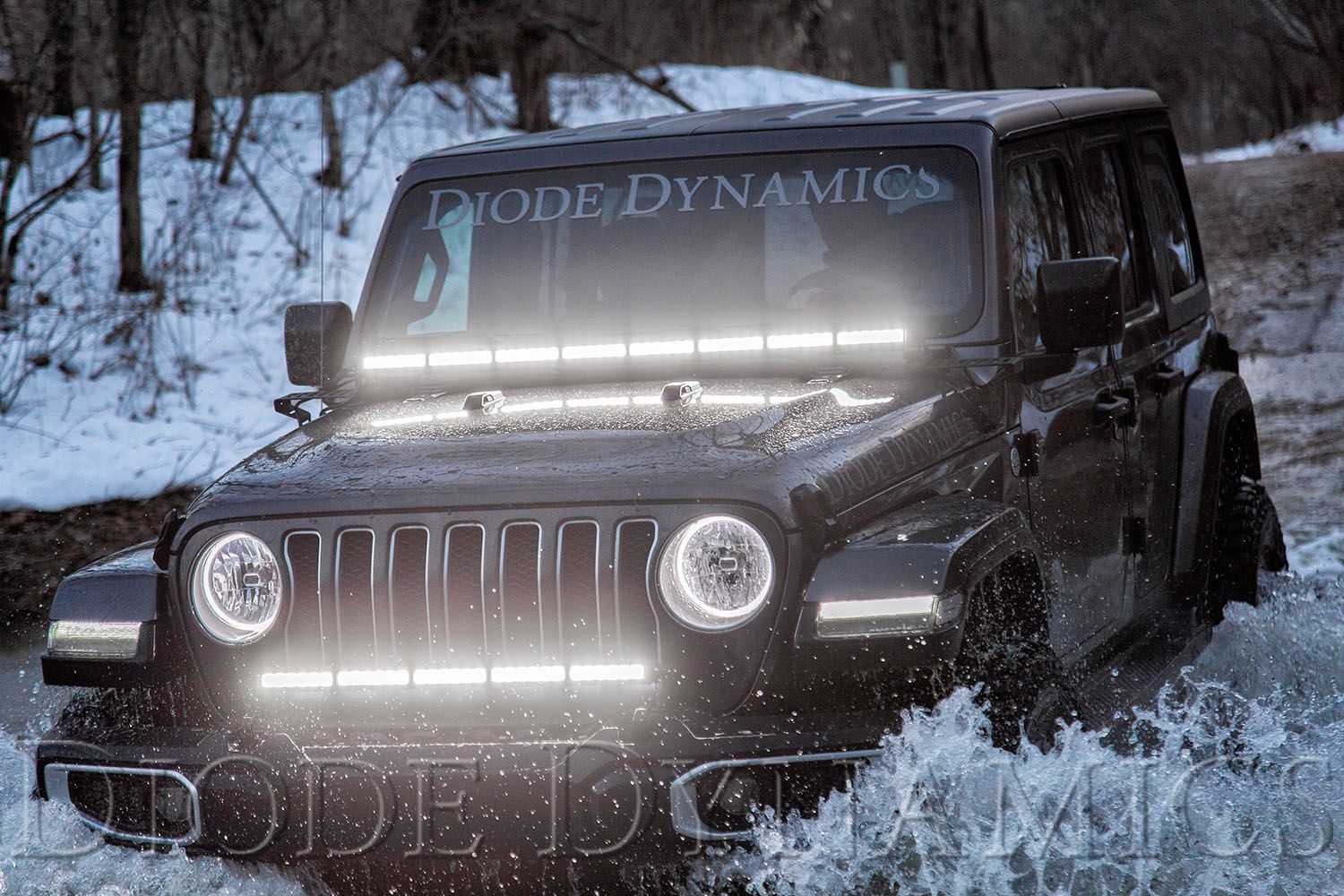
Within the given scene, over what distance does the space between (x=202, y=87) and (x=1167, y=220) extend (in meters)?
10.9

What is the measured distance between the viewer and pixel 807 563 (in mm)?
3256

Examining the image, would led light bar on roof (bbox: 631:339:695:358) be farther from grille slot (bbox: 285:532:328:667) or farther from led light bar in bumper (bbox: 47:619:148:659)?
led light bar in bumper (bbox: 47:619:148:659)

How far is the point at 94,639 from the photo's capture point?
3.64m

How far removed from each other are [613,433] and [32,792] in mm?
1477

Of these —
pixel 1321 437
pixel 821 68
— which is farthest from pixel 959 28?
pixel 1321 437

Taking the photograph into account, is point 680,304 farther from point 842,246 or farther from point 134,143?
point 134,143

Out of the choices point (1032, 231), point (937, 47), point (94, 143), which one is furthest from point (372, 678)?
point (937, 47)

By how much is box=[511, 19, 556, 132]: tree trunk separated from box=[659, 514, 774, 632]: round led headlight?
15.7m

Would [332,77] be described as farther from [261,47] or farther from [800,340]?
[800,340]

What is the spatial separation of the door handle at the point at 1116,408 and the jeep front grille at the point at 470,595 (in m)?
1.97

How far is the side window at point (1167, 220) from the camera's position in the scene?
5.75 meters

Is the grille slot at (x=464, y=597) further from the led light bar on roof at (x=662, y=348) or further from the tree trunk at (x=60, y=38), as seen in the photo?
the tree trunk at (x=60, y=38)

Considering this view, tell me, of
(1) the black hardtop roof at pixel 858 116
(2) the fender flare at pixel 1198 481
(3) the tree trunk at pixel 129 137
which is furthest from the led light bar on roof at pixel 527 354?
(3) the tree trunk at pixel 129 137

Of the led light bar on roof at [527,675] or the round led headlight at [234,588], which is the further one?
the round led headlight at [234,588]
